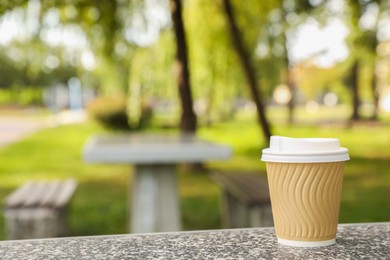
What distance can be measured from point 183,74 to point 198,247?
832cm

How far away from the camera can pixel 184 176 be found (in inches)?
409

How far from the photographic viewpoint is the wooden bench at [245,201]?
446 centimetres

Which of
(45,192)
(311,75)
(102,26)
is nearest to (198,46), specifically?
(102,26)

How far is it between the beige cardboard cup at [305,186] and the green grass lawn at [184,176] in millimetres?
5251

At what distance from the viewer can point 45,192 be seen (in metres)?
5.20

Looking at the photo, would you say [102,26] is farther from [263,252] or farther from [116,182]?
[263,252]

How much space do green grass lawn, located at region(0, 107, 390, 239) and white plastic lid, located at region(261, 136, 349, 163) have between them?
527 centimetres

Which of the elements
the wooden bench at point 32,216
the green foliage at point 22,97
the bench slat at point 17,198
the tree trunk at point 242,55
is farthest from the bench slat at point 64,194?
the green foliage at point 22,97

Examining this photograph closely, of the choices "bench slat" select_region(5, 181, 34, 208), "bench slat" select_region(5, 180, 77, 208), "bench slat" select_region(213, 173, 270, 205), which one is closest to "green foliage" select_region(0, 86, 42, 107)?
"bench slat" select_region(5, 180, 77, 208)

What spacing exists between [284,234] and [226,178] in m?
4.48

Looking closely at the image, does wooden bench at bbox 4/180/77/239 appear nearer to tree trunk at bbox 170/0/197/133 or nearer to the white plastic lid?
the white plastic lid

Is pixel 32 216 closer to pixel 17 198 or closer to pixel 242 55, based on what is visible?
pixel 17 198

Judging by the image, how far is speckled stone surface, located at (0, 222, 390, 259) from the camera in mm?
1270

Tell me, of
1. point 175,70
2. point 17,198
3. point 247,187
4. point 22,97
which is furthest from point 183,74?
point 22,97
